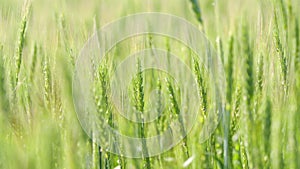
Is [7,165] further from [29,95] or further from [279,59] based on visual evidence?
[279,59]

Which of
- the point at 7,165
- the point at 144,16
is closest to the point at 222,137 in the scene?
the point at 7,165

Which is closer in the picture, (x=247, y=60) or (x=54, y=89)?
(x=247, y=60)

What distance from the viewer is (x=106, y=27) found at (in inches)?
41.1

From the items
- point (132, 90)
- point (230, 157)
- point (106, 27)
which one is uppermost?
point (106, 27)

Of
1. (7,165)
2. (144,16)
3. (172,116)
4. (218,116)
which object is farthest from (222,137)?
(144,16)

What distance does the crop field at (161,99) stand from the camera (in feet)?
2.17

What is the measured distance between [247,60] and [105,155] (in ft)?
0.96

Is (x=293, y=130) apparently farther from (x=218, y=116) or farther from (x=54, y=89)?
(x=54, y=89)

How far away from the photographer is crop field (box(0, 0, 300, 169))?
2.17ft

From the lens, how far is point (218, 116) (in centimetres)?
68

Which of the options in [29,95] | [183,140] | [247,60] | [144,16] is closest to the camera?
[247,60]

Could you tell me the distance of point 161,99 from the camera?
0.87 meters

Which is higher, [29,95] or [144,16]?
[144,16]

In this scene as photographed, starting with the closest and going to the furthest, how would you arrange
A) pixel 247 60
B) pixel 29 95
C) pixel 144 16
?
1. pixel 247 60
2. pixel 29 95
3. pixel 144 16
